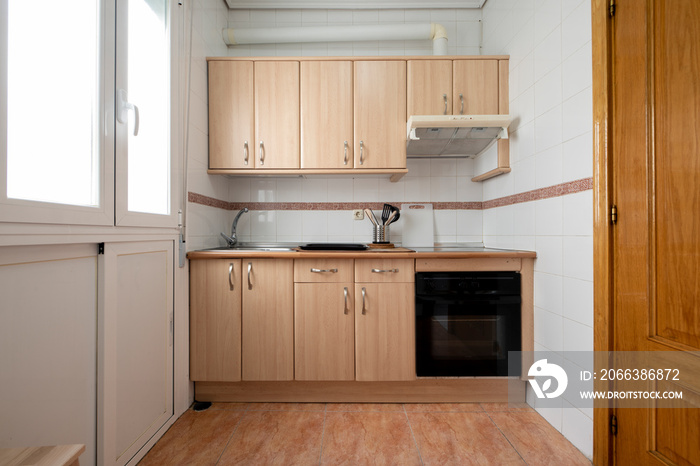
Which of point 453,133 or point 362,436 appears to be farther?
point 453,133

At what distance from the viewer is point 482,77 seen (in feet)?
7.48

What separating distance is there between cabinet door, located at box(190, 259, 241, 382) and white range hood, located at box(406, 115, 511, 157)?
1393mm

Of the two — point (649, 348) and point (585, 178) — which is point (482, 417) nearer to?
point (649, 348)

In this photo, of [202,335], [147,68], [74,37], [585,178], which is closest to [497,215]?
[585,178]

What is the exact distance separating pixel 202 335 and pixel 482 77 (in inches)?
97.8

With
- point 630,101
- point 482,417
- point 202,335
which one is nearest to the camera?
point 630,101

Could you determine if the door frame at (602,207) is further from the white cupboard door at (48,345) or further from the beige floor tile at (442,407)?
the white cupboard door at (48,345)

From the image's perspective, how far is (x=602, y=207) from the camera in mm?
1387

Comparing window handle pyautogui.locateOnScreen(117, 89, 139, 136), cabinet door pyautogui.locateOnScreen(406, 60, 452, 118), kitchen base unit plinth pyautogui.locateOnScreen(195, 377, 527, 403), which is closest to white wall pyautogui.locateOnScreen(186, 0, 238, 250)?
window handle pyautogui.locateOnScreen(117, 89, 139, 136)

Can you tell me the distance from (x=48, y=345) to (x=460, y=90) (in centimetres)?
252


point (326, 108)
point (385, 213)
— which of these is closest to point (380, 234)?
point (385, 213)

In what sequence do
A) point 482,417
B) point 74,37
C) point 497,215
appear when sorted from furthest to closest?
1. point 497,215
2. point 482,417
3. point 74,37

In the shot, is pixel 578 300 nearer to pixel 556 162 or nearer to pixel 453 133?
pixel 556 162

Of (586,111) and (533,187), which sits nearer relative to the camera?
(586,111)
